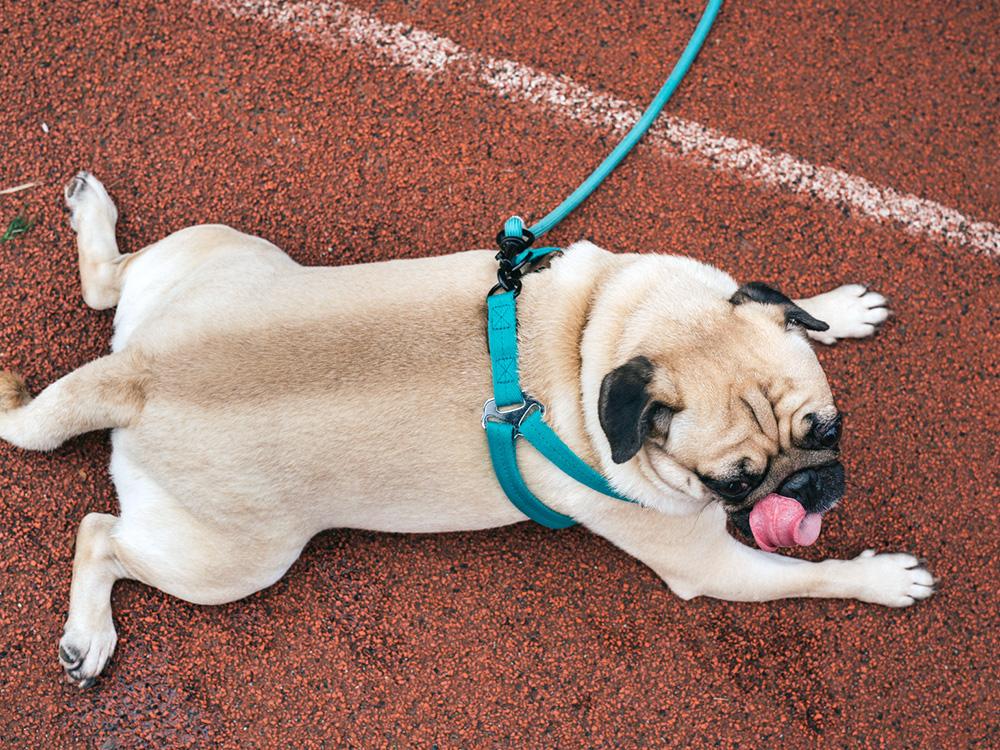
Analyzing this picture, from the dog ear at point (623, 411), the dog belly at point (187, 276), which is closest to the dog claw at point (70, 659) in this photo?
the dog belly at point (187, 276)

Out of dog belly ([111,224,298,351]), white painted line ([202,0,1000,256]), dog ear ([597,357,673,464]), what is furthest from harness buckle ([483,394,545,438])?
white painted line ([202,0,1000,256])

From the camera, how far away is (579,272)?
375cm

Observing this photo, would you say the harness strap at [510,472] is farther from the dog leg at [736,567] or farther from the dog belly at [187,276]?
the dog belly at [187,276]

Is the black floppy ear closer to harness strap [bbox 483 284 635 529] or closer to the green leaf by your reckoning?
harness strap [bbox 483 284 635 529]

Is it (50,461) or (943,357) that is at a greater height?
(943,357)

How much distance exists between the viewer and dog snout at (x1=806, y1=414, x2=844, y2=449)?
3322 mm

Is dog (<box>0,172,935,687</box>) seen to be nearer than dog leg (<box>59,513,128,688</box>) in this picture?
Yes

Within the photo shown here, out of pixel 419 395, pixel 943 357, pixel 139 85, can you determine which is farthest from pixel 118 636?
pixel 943 357

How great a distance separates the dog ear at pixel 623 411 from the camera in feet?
10.2

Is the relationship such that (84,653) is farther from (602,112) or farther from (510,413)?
(602,112)

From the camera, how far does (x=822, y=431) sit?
3.34 metres

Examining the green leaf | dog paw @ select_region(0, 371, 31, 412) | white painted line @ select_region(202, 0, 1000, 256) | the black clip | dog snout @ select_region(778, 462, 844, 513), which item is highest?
white painted line @ select_region(202, 0, 1000, 256)

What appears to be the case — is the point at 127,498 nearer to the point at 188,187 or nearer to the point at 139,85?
the point at 188,187

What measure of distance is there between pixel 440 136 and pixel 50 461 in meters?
2.80
